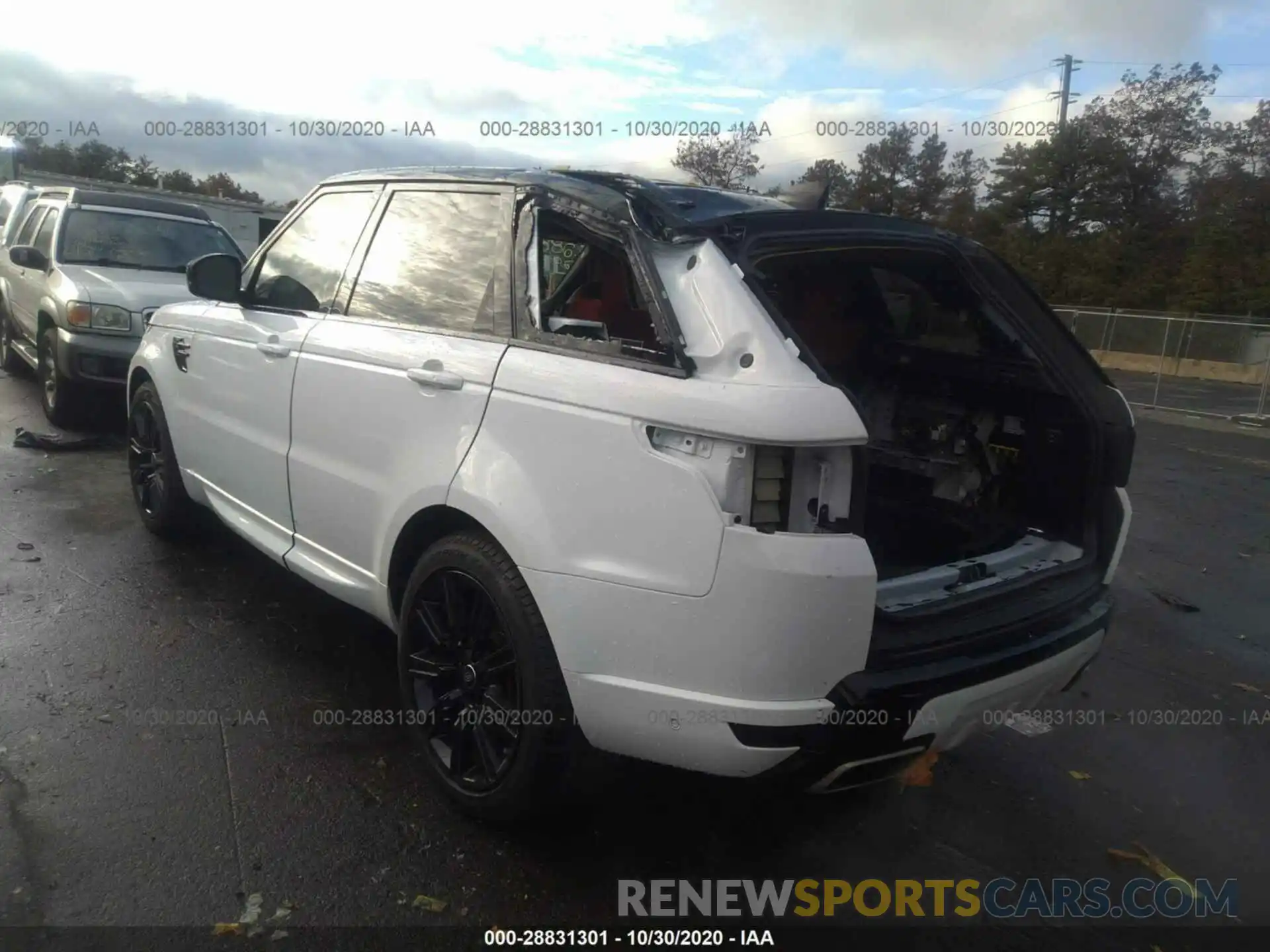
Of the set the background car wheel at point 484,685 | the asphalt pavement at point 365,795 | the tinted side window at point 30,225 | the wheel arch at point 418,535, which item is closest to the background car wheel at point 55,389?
the tinted side window at point 30,225

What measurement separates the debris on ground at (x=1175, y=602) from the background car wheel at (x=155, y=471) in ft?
18.1

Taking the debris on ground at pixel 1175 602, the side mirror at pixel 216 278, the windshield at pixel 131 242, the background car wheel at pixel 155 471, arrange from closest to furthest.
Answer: the side mirror at pixel 216 278 → the background car wheel at pixel 155 471 → the debris on ground at pixel 1175 602 → the windshield at pixel 131 242

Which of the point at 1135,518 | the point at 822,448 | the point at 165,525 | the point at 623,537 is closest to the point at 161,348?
the point at 165,525

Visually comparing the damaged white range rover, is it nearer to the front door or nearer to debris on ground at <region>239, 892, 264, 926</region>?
the front door

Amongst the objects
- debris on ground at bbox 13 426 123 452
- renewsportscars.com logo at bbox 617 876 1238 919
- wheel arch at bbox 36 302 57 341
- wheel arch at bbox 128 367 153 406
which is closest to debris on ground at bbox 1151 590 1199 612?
renewsportscars.com logo at bbox 617 876 1238 919

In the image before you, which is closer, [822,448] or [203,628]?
[822,448]

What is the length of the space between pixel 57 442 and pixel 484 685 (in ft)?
20.1

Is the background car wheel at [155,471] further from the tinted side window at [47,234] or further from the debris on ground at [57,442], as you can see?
the tinted side window at [47,234]

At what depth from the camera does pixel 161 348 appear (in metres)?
5.06

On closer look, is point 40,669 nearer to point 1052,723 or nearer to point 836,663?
point 836,663

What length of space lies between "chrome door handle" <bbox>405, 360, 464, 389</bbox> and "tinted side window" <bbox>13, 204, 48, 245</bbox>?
7.96 meters

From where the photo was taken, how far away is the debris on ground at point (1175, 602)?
5.67 m

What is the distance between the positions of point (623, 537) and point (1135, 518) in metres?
6.67

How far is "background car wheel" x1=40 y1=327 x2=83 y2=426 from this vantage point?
7.79m
